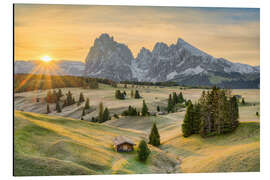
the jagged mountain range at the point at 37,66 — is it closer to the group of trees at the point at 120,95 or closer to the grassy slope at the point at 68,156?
the grassy slope at the point at 68,156

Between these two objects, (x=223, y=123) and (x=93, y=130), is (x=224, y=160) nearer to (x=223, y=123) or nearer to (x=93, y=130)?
(x=223, y=123)

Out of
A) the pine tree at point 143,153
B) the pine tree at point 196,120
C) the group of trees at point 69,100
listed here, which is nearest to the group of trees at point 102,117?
the group of trees at point 69,100

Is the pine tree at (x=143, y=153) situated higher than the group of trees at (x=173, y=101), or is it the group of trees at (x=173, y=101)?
the group of trees at (x=173, y=101)

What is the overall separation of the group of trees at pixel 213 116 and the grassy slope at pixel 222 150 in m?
1.01


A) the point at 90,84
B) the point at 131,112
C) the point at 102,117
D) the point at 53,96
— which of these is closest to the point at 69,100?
the point at 53,96

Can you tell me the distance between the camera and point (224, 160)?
22.7 meters

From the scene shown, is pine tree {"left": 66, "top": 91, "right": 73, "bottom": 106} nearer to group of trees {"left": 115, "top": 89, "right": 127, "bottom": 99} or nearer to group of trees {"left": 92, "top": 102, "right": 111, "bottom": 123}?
group of trees {"left": 115, "top": 89, "right": 127, "bottom": 99}

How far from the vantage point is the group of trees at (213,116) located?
31062 mm

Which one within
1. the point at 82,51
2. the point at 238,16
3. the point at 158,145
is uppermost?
the point at 238,16

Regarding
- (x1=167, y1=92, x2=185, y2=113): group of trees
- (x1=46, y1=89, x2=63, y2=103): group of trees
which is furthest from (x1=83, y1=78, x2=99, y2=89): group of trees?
(x1=167, y1=92, x2=185, y2=113): group of trees

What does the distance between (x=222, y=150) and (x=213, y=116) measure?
7.57m

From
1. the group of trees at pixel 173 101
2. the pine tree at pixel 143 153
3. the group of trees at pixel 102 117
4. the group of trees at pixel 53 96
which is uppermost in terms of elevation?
the group of trees at pixel 53 96
